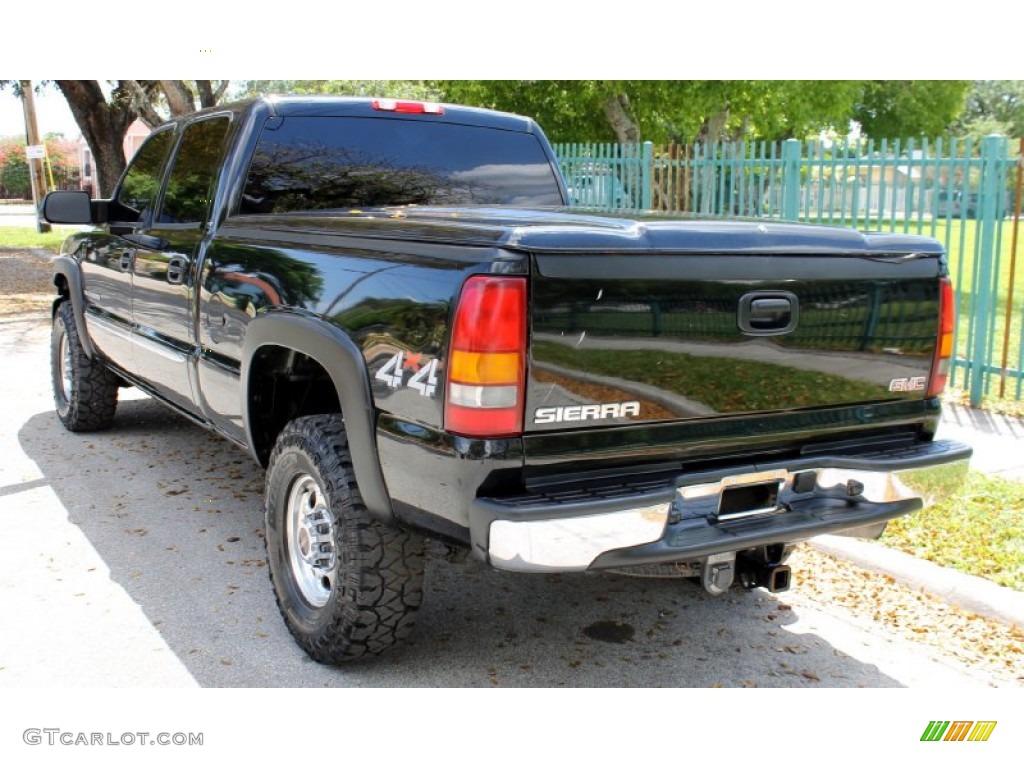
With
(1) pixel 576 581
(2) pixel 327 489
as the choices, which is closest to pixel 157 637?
(2) pixel 327 489

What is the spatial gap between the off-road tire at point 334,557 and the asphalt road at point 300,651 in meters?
0.19

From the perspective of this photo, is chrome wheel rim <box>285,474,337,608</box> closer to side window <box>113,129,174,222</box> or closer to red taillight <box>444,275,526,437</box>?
red taillight <box>444,275,526,437</box>

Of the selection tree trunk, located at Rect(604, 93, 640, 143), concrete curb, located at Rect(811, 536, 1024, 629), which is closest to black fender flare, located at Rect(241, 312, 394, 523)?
concrete curb, located at Rect(811, 536, 1024, 629)

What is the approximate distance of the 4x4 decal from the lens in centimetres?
285

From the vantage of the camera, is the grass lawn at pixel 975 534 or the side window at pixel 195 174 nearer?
the grass lawn at pixel 975 534

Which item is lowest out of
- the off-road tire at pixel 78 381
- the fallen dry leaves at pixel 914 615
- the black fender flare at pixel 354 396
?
the fallen dry leaves at pixel 914 615

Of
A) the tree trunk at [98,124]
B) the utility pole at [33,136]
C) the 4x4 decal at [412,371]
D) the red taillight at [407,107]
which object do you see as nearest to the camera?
the 4x4 decal at [412,371]

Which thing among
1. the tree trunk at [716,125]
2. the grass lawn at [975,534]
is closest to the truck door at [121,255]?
the grass lawn at [975,534]

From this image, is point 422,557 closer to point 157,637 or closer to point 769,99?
point 157,637

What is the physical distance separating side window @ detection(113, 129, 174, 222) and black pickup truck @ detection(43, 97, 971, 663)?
1107 mm

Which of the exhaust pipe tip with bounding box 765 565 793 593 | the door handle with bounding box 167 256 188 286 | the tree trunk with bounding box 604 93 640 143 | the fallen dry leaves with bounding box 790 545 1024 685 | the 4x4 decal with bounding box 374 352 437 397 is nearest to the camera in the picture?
the 4x4 decal with bounding box 374 352 437 397

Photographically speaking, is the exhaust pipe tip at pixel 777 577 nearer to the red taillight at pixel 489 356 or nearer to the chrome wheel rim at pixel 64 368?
the red taillight at pixel 489 356
